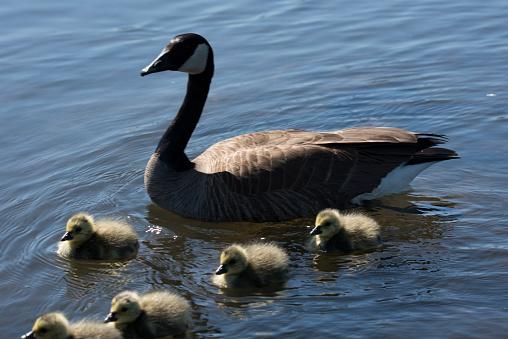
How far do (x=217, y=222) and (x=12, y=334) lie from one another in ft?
9.46

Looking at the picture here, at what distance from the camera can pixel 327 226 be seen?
7258mm

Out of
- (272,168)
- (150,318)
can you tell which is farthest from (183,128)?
(150,318)

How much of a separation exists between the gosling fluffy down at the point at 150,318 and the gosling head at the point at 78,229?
1.59 meters

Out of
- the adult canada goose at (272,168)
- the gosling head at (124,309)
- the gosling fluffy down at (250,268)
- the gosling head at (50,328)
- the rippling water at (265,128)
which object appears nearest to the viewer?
the gosling head at (50,328)

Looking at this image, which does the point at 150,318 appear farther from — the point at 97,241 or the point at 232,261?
the point at 97,241

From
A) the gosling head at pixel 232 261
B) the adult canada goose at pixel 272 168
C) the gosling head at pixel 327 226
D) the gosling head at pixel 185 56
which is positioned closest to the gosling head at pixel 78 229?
the adult canada goose at pixel 272 168

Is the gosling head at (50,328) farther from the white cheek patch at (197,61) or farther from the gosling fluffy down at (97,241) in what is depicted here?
the white cheek patch at (197,61)

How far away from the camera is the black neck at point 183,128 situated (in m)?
8.73

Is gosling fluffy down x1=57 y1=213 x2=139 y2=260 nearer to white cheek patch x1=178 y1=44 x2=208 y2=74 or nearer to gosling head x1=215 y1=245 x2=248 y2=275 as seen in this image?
gosling head x1=215 y1=245 x2=248 y2=275

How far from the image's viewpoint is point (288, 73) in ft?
42.5

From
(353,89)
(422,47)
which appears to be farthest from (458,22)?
(353,89)

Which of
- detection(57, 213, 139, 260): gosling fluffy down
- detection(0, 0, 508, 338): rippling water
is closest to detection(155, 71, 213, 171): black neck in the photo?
detection(0, 0, 508, 338): rippling water

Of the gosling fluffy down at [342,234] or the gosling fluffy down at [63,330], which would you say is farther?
Result: the gosling fluffy down at [342,234]

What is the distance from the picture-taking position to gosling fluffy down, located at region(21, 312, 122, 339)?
562cm
